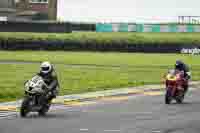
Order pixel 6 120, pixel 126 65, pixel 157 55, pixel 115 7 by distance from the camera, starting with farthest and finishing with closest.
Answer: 1. pixel 115 7
2. pixel 157 55
3. pixel 126 65
4. pixel 6 120

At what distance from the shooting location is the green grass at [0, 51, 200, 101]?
3195 centimetres

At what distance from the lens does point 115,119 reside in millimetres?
20422

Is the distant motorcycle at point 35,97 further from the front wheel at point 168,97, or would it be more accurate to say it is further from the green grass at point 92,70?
the front wheel at point 168,97

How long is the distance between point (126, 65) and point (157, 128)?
2754 cm

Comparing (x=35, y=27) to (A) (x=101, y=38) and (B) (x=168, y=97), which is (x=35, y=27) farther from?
(B) (x=168, y=97)

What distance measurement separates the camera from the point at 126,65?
4556 centimetres

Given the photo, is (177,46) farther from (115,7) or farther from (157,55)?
(115,7)

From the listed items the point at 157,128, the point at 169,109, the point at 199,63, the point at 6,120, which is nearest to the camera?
the point at 157,128

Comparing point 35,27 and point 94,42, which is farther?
point 35,27

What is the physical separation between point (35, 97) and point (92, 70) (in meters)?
20.2

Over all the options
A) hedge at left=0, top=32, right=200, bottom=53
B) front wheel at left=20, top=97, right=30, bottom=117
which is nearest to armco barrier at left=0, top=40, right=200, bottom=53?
hedge at left=0, top=32, right=200, bottom=53

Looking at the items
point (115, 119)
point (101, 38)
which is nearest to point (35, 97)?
point (115, 119)

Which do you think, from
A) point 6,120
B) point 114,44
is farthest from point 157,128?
point 114,44

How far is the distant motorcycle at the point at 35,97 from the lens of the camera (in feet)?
67.8
